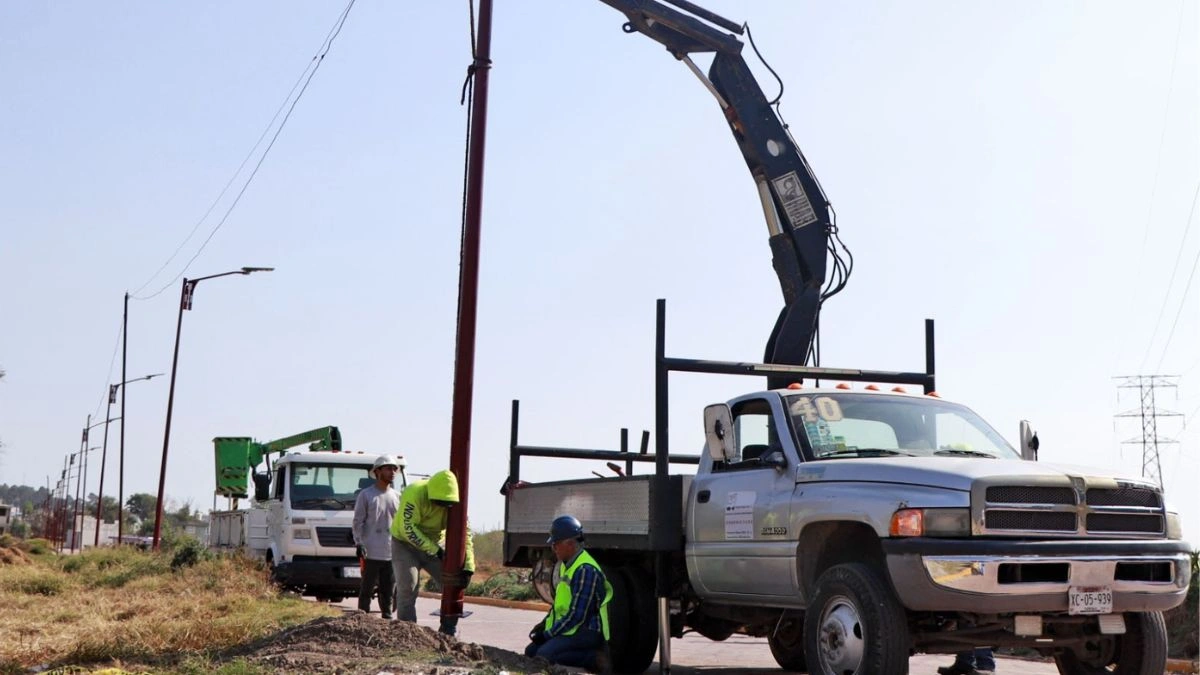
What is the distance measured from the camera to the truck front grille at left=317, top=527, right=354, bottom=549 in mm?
21469

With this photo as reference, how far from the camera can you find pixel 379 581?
49.3 ft

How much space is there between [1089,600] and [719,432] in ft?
9.00

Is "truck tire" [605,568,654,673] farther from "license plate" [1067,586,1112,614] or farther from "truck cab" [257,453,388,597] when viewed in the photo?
"truck cab" [257,453,388,597]

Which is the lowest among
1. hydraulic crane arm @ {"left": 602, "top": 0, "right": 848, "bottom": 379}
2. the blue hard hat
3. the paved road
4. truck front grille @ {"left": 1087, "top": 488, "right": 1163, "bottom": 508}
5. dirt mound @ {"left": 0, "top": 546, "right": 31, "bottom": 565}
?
the paved road

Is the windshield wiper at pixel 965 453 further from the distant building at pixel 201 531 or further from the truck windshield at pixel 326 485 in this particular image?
the distant building at pixel 201 531

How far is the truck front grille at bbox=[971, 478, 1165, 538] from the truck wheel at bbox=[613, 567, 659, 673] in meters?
3.63

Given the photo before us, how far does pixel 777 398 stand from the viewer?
10.2 metres

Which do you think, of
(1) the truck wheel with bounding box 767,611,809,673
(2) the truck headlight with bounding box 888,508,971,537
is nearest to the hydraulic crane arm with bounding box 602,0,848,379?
(1) the truck wheel with bounding box 767,611,809,673

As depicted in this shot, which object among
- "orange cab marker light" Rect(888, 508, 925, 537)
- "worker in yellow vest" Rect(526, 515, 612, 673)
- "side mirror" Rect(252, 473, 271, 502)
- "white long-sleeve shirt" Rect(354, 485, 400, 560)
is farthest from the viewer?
"side mirror" Rect(252, 473, 271, 502)

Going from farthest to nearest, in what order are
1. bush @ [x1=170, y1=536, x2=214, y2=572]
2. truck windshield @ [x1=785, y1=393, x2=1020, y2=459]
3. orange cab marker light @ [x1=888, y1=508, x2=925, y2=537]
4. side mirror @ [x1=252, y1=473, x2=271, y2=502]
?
1. bush @ [x1=170, y1=536, x2=214, y2=572]
2. side mirror @ [x1=252, y1=473, x2=271, y2=502]
3. truck windshield @ [x1=785, y1=393, x2=1020, y2=459]
4. orange cab marker light @ [x1=888, y1=508, x2=925, y2=537]

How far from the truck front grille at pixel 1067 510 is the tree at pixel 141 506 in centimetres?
14389

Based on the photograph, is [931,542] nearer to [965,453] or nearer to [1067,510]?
[1067,510]

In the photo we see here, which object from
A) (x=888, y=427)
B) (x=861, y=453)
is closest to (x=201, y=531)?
(x=888, y=427)

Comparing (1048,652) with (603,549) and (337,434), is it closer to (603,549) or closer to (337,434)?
(603,549)
